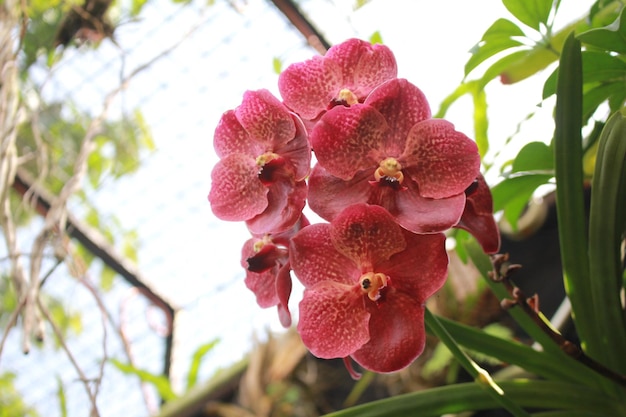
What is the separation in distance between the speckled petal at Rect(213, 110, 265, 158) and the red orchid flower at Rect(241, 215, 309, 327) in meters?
0.08

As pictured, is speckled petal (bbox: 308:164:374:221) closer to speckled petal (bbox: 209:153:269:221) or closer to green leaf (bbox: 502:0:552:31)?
speckled petal (bbox: 209:153:269:221)

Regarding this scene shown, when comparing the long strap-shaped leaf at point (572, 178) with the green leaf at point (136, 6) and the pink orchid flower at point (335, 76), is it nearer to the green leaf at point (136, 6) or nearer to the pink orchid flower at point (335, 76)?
the pink orchid flower at point (335, 76)

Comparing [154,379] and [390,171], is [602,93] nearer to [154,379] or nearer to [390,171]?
[390,171]

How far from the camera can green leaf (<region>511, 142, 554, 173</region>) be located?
0.67m

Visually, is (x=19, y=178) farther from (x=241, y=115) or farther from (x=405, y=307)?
(x=405, y=307)

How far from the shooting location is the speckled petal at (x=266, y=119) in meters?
0.53

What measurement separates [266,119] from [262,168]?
54 millimetres

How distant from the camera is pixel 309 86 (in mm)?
559

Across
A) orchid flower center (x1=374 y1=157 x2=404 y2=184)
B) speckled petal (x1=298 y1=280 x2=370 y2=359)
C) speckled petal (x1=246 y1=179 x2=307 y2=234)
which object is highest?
speckled petal (x1=246 y1=179 x2=307 y2=234)

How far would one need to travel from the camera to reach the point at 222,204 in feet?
1.78

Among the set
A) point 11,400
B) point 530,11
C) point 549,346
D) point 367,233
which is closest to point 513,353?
point 549,346

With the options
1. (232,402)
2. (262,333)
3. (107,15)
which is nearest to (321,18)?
(107,15)

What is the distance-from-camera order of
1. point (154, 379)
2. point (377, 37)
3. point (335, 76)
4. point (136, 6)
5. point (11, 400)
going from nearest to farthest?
1. point (335, 76)
2. point (377, 37)
3. point (154, 379)
4. point (136, 6)
5. point (11, 400)

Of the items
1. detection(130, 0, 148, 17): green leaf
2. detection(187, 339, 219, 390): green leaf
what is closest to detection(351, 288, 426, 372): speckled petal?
detection(187, 339, 219, 390): green leaf
